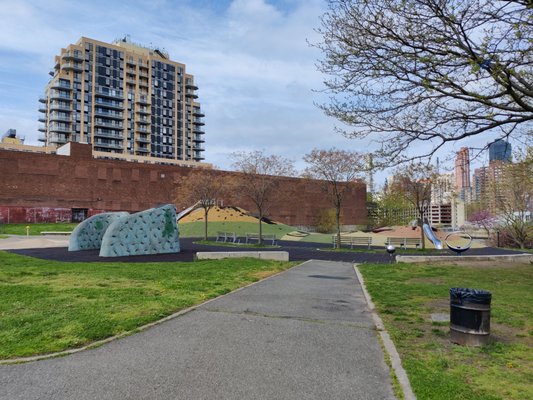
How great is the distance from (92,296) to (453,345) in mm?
6652

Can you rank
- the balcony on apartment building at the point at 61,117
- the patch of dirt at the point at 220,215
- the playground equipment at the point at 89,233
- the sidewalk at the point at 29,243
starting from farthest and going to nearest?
the balcony on apartment building at the point at 61,117, the patch of dirt at the point at 220,215, the sidewalk at the point at 29,243, the playground equipment at the point at 89,233

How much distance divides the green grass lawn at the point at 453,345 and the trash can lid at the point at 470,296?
62 cm

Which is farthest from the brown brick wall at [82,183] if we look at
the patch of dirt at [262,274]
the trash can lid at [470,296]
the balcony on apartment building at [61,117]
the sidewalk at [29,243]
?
the trash can lid at [470,296]

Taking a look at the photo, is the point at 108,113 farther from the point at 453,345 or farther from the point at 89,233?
the point at 453,345

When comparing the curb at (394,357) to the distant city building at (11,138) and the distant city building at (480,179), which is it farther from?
the distant city building at (11,138)

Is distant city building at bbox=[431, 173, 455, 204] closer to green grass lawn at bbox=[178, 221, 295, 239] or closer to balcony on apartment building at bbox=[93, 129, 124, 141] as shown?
green grass lawn at bbox=[178, 221, 295, 239]

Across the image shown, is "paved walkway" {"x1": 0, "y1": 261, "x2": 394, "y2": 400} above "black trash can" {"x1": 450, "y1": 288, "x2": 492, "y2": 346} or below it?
below

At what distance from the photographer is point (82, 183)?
58.9 metres

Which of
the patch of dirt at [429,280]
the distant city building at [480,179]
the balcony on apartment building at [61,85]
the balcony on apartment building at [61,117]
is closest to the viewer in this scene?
the patch of dirt at [429,280]

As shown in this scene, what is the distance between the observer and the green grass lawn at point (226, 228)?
1618 inches

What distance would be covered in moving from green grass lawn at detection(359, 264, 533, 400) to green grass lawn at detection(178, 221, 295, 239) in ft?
96.2

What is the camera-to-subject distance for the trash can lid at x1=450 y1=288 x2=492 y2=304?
5996 mm

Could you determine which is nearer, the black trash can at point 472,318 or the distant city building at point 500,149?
the black trash can at point 472,318

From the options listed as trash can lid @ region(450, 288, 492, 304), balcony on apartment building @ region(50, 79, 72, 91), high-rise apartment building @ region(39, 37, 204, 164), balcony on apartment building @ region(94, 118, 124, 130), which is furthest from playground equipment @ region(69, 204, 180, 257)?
balcony on apartment building @ region(50, 79, 72, 91)
